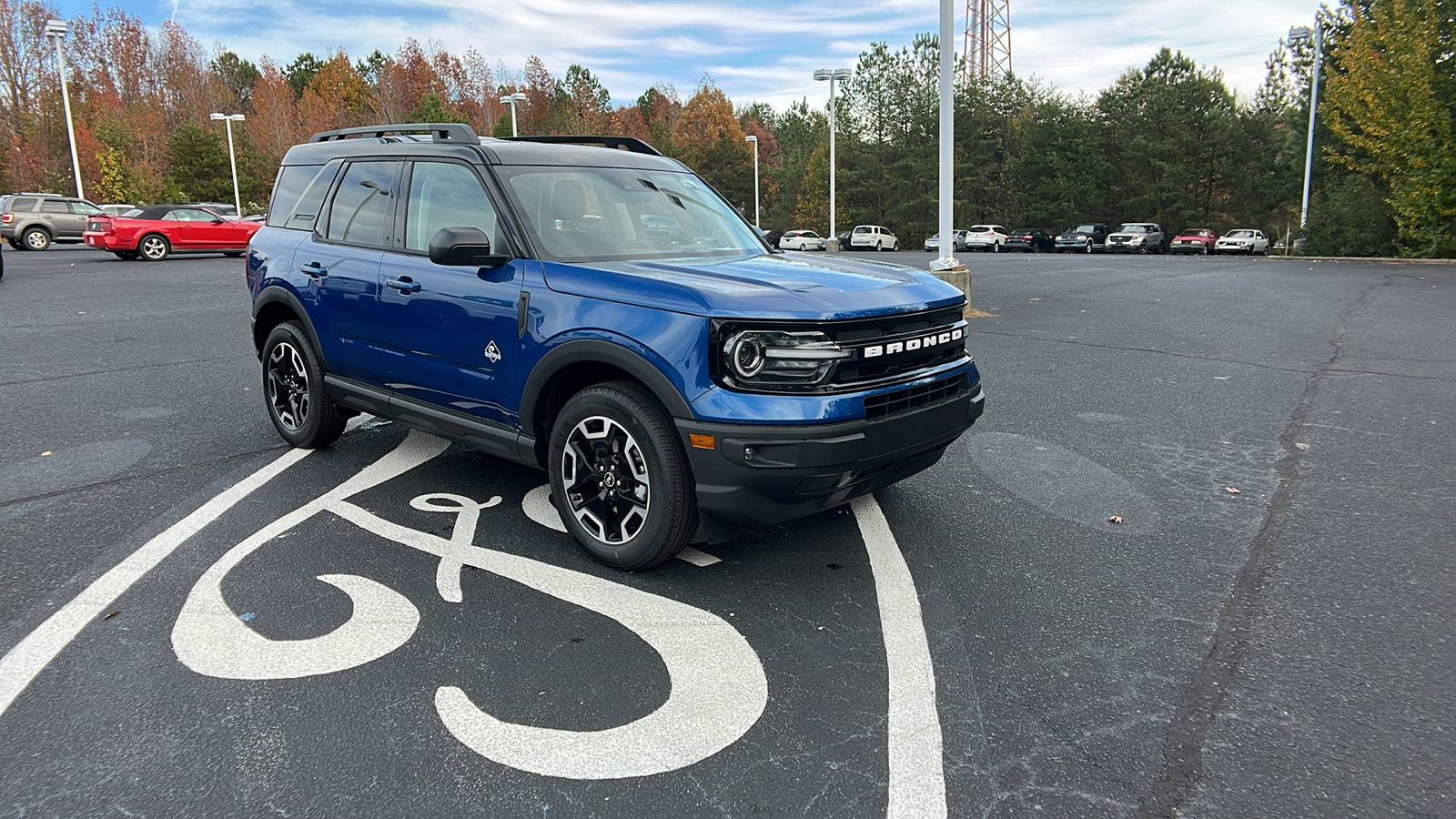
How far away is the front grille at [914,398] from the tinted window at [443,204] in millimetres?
2013

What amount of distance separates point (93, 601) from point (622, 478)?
87.3 inches

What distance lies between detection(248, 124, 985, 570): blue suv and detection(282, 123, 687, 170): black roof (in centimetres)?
2

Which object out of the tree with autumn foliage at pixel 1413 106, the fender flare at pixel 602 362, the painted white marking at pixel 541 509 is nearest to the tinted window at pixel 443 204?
the fender flare at pixel 602 362

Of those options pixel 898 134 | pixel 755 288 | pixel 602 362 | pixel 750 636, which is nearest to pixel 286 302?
pixel 602 362

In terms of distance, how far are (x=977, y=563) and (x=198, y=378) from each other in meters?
7.52

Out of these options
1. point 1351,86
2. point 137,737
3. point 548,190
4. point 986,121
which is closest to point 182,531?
point 137,737

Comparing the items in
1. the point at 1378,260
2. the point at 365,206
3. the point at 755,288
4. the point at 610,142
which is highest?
the point at 610,142

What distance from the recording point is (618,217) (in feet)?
15.7

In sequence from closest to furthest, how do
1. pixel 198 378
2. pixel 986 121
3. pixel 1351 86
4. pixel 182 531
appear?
pixel 182 531, pixel 198 378, pixel 1351 86, pixel 986 121

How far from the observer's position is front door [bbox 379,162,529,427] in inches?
171

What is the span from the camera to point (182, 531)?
4.55m

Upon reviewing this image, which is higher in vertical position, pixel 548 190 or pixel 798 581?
pixel 548 190

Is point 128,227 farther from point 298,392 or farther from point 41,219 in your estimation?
point 298,392

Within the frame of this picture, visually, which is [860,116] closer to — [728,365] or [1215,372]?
[1215,372]
